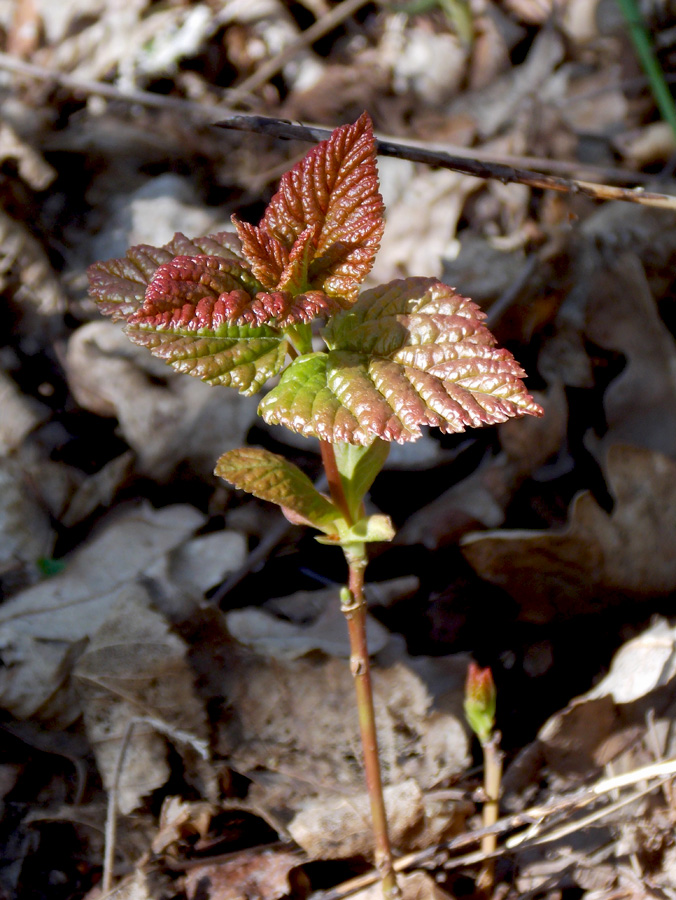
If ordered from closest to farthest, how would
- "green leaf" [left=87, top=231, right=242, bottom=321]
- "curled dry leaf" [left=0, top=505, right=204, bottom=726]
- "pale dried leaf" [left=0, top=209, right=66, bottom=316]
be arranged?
"green leaf" [left=87, top=231, right=242, bottom=321]
"curled dry leaf" [left=0, top=505, right=204, bottom=726]
"pale dried leaf" [left=0, top=209, right=66, bottom=316]

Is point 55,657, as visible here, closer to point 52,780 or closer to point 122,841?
→ point 52,780

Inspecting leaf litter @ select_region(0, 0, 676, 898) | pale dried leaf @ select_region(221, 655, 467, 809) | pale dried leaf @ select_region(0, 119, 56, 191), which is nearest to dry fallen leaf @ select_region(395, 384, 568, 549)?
leaf litter @ select_region(0, 0, 676, 898)

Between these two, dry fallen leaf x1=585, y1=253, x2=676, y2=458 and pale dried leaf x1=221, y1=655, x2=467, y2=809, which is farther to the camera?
dry fallen leaf x1=585, y1=253, x2=676, y2=458

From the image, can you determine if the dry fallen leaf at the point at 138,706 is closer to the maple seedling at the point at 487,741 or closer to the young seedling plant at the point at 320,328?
the maple seedling at the point at 487,741

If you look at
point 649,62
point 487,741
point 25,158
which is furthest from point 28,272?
point 649,62

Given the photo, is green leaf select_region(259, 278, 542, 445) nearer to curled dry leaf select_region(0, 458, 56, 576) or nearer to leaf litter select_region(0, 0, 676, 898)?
leaf litter select_region(0, 0, 676, 898)

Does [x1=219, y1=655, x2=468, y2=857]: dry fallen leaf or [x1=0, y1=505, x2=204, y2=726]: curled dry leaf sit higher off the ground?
[x1=0, y1=505, x2=204, y2=726]: curled dry leaf

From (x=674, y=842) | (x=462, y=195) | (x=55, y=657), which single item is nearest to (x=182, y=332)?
(x=55, y=657)
